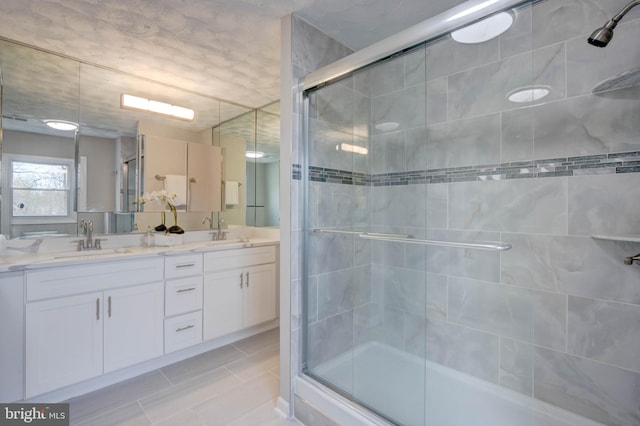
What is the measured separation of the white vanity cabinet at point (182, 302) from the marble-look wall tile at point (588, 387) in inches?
89.3

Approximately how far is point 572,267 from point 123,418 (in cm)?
256

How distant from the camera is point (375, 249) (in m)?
2.13

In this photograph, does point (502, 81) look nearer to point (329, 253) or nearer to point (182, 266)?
point (329, 253)

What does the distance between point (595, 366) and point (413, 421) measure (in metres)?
0.92

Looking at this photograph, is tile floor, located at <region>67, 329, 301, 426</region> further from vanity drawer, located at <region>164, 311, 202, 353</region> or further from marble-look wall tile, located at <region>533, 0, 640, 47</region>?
marble-look wall tile, located at <region>533, 0, 640, 47</region>

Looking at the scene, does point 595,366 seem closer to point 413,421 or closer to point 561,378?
point 561,378

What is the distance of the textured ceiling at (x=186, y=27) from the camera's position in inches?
65.3

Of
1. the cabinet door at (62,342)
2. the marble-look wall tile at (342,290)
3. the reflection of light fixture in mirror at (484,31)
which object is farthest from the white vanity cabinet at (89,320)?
the reflection of light fixture in mirror at (484,31)

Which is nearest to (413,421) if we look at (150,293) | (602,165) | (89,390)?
(602,165)

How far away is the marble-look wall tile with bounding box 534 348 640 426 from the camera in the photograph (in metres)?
1.36

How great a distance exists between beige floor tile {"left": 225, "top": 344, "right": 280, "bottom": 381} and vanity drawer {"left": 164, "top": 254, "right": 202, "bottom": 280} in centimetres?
77

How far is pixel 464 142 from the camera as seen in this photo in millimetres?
1886

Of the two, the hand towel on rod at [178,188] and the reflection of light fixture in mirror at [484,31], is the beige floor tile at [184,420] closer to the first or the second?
the hand towel on rod at [178,188]

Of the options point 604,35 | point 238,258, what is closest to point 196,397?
point 238,258
